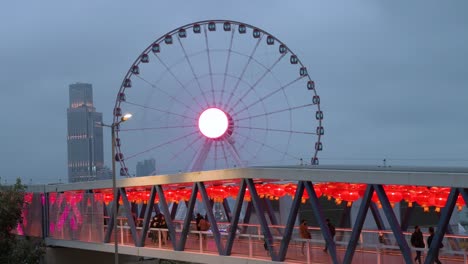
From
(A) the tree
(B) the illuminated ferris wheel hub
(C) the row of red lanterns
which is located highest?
(B) the illuminated ferris wheel hub

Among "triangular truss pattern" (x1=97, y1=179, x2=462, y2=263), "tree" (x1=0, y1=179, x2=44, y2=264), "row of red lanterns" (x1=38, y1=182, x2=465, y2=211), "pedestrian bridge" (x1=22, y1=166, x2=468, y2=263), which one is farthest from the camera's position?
"tree" (x1=0, y1=179, x2=44, y2=264)

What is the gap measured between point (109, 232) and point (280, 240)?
1283 centimetres

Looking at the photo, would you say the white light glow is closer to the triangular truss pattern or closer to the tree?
the triangular truss pattern

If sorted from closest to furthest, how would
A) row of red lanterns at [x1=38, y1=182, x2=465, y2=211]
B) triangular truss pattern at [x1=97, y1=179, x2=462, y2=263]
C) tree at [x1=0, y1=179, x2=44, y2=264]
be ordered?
triangular truss pattern at [x1=97, y1=179, x2=462, y2=263] → row of red lanterns at [x1=38, y1=182, x2=465, y2=211] → tree at [x1=0, y1=179, x2=44, y2=264]

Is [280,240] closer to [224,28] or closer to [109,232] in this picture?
[109,232]

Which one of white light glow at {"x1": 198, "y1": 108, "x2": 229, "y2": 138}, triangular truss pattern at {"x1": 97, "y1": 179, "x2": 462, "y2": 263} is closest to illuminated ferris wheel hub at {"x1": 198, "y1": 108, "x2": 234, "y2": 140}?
white light glow at {"x1": 198, "y1": 108, "x2": 229, "y2": 138}

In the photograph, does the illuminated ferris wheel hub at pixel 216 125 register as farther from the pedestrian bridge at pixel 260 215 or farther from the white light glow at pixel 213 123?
the pedestrian bridge at pixel 260 215

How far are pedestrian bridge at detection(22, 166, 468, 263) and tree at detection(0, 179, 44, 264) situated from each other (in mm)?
965

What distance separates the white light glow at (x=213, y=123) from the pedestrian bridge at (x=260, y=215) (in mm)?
3092

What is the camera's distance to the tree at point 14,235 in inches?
1547

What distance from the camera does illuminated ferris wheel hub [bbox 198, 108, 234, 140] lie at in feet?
122

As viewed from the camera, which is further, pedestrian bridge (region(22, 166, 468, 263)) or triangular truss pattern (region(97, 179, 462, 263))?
pedestrian bridge (region(22, 166, 468, 263))

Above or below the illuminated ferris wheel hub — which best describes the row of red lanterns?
below

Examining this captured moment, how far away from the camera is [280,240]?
961 inches
